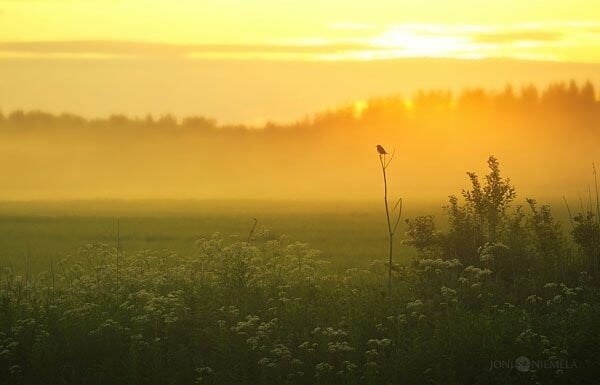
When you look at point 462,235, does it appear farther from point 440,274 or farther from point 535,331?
point 535,331

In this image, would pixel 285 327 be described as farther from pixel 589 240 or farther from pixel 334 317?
pixel 589 240

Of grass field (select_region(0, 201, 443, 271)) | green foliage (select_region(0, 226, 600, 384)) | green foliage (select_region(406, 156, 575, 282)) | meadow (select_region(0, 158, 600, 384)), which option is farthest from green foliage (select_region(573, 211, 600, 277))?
grass field (select_region(0, 201, 443, 271))

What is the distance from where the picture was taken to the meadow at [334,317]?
11.0m

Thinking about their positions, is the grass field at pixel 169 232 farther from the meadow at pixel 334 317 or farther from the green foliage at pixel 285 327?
the green foliage at pixel 285 327

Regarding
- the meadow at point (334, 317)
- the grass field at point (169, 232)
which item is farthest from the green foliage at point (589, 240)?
the grass field at point (169, 232)

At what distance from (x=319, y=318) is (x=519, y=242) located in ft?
13.2

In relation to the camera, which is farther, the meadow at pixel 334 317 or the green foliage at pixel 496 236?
the green foliage at pixel 496 236

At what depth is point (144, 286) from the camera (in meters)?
14.3

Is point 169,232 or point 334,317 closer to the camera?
point 334,317

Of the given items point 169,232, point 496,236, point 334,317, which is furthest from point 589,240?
point 169,232

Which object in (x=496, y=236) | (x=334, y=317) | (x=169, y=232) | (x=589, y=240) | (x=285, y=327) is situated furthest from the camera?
(x=169, y=232)

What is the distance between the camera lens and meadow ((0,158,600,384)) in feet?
36.2

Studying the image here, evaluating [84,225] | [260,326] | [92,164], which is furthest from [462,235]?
[92,164]

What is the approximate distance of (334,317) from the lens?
1279 cm
